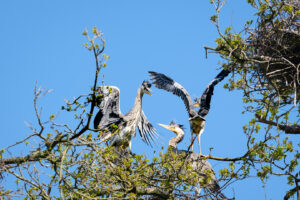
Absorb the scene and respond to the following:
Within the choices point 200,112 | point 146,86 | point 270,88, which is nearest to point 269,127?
point 270,88

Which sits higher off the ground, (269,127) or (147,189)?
(269,127)

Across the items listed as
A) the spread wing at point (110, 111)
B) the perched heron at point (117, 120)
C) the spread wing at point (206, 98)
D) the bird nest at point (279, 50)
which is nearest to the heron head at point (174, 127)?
the perched heron at point (117, 120)

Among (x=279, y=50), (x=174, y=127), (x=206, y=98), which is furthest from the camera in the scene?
(x=174, y=127)

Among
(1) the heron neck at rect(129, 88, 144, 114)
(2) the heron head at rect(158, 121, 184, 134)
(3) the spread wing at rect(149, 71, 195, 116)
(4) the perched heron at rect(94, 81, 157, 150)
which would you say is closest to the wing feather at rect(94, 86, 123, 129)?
(4) the perched heron at rect(94, 81, 157, 150)

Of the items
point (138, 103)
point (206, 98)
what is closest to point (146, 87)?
point (138, 103)

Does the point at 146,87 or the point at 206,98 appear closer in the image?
the point at 206,98

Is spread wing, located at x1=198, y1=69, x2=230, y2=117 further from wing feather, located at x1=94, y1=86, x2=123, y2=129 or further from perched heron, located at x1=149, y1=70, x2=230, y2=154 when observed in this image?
wing feather, located at x1=94, y1=86, x2=123, y2=129

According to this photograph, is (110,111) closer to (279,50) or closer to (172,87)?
(172,87)

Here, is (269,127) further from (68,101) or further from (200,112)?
(200,112)

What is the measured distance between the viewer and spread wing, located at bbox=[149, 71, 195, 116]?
8.58 m

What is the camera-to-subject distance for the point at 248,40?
5.80 meters

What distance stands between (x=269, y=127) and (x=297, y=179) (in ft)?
2.20

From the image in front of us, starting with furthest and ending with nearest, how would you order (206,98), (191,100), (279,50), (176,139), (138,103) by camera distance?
(176,139) → (138,103) → (191,100) → (206,98) → (279,50)

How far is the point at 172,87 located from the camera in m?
9.16
